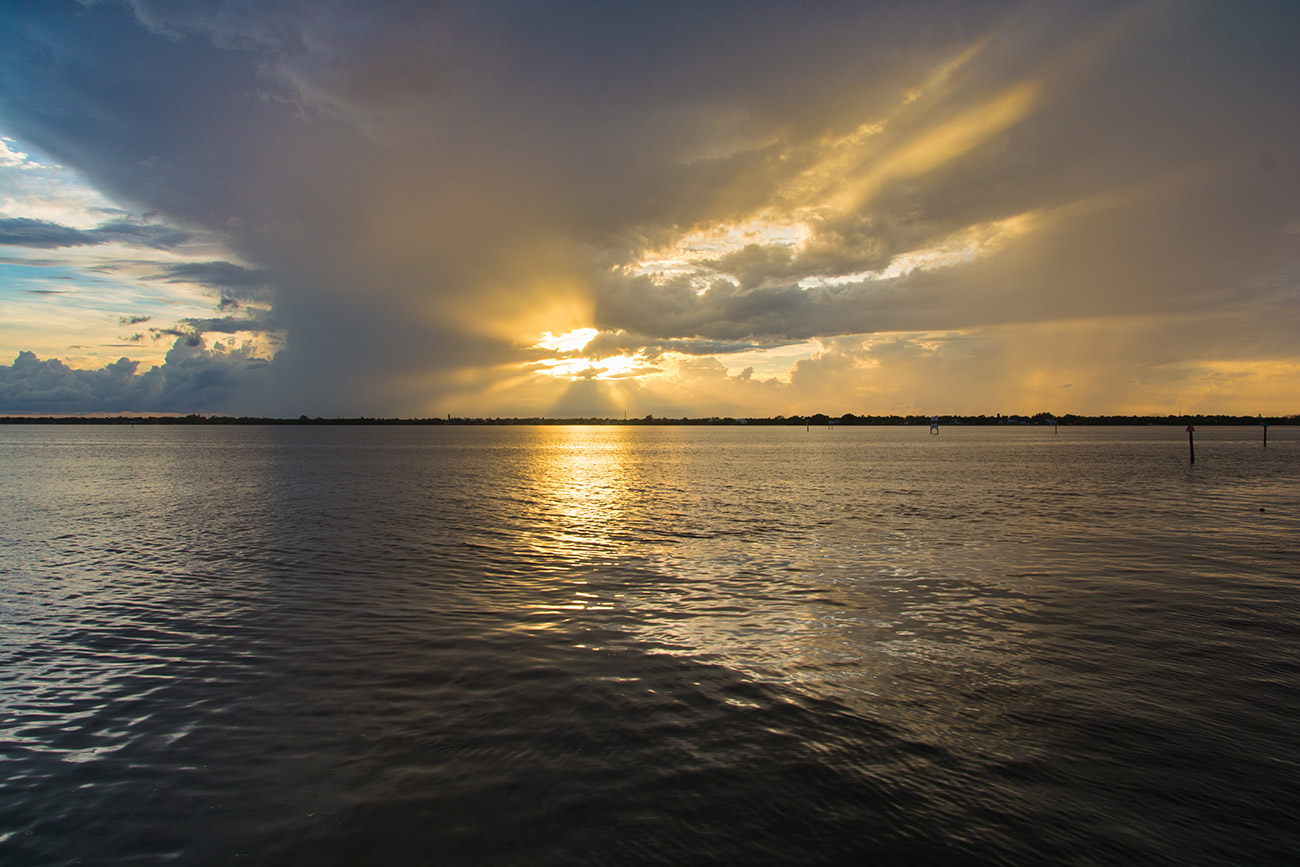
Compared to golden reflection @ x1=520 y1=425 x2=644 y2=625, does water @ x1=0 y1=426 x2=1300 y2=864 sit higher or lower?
higher

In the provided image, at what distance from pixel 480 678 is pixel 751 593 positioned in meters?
9.72

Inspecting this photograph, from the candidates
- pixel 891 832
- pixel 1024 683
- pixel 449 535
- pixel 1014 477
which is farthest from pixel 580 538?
pixel 1014 477

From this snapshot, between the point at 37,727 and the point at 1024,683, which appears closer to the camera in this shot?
the point at 37,727

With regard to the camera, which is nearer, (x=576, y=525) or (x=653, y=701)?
(x=653, y=701)

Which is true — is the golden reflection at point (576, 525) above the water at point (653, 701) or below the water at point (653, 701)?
below

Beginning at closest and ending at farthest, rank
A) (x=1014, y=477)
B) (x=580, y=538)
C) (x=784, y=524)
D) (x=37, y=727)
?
(x=37, y=727), (x=580, y=538), (x=784, y=524), (x=1014, y=477)

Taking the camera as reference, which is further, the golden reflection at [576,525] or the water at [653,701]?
the golden reflection at [576,525]

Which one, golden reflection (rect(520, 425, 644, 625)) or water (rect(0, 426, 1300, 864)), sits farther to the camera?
golden reflection (rect(520, 425, 644, 625))

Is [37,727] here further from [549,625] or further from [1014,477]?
[1014,477]

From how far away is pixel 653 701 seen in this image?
12.1 metres

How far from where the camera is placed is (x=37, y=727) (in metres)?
11.2

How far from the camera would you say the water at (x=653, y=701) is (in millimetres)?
8188

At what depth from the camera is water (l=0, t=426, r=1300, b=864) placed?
26.9 feet

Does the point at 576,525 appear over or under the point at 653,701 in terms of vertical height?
under
